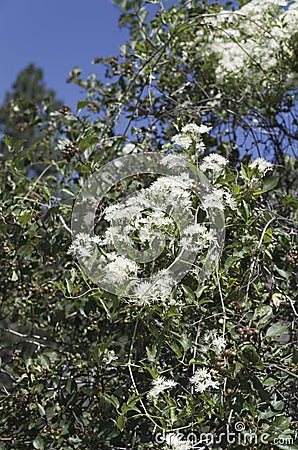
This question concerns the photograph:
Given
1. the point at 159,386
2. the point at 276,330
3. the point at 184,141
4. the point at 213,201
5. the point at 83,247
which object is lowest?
the point at 159,386

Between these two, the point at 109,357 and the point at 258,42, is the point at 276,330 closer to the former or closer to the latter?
the point at 109,357

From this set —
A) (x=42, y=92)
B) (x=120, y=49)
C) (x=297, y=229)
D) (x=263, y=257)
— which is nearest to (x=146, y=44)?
(x=120, y=49)

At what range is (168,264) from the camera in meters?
1.15

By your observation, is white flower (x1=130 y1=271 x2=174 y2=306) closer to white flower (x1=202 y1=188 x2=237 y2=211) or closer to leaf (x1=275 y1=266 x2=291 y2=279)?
white flower (x1=202 y1=188 x2=237 y2=211)

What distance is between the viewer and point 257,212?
1354 millimetres

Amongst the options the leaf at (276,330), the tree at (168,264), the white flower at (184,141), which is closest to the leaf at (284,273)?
the tree at (168,264)

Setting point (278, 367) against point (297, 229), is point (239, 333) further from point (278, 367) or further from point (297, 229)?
point (297, 229)

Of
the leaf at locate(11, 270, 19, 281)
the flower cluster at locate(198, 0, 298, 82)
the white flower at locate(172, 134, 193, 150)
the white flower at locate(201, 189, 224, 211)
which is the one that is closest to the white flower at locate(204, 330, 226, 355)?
the white flower at locate(201, 189, 224, 211)

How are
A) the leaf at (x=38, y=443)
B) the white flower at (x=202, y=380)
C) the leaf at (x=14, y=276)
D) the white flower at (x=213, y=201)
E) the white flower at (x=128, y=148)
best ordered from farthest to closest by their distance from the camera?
the white flower at (x=128, y=148) → the leaf at (x=14, y=276) → the leaf at (x=38, y=443) → the white flower at (x=213, y=201) → the white flower at (x=202, y=380)

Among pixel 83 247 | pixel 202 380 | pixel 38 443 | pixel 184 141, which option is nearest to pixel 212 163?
pixel 184 141

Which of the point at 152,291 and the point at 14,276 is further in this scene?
the point at 14,276

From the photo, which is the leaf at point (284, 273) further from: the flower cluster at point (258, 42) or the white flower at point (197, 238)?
the flower cluster at point (258, 42)

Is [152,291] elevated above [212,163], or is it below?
below

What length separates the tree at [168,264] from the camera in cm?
111
